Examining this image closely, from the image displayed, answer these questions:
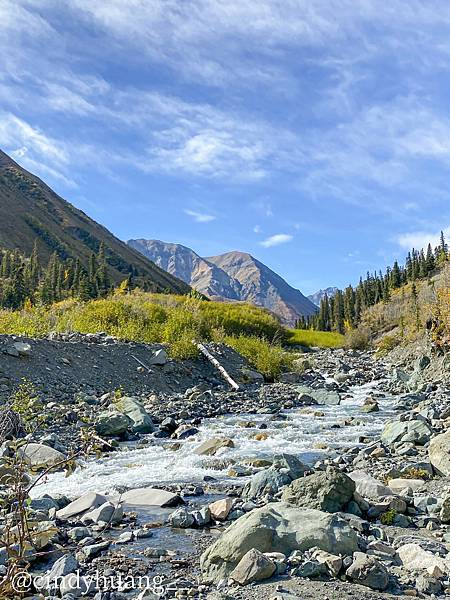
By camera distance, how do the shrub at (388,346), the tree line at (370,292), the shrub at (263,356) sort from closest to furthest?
the shrub at (263,356)
the shrub at (388,346)
the tree line at (370,292)

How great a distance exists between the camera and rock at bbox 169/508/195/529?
712cm

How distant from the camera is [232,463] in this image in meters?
10.9

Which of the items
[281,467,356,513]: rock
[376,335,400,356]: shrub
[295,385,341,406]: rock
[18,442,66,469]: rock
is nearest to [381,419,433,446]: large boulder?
[281,467,356,513]: rock

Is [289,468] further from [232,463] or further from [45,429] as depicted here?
[45,429]

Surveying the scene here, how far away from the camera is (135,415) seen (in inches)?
587

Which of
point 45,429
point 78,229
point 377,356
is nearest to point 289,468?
point 45,429

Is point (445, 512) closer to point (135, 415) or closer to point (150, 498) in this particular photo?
point (150, 498)

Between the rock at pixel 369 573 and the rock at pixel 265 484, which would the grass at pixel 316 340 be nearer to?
the rock at pixel 265 484

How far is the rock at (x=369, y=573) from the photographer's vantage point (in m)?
5.13

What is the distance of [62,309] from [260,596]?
27230 mm

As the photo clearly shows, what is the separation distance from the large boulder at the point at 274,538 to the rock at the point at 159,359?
52.0 feet

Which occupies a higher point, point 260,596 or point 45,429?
point 260,596

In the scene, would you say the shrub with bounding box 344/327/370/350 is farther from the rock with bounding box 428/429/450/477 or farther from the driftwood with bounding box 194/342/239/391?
the rock with bounding box 428/429/450/477

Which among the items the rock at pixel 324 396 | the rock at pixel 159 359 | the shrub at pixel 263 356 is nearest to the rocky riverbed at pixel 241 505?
the rock at pixel 324 396
